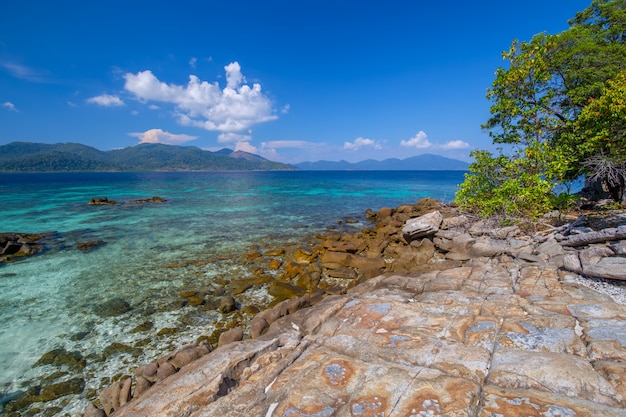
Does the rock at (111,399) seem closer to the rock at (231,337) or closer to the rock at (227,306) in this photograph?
the rock at (231,337)

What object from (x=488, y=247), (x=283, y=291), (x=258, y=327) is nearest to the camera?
(x=258, y=327)

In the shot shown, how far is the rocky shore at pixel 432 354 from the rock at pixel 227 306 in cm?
5

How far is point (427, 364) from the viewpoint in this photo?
5148mm

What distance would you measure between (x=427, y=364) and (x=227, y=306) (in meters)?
7.43

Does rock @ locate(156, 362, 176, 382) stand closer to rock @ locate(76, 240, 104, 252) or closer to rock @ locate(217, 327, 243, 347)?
rock @ locate(217, 327, 243, 347)

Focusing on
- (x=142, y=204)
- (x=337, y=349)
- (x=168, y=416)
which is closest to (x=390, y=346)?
(x=337, y=349)

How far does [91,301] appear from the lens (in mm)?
11211

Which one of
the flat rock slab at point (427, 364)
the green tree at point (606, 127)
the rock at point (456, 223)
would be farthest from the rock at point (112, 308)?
the green tree at point (606, 127)

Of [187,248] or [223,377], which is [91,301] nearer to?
[187,248]

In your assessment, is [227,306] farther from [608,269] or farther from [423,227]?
[608,269]

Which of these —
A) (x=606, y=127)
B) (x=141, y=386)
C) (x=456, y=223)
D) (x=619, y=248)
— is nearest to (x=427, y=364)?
(x=141, y=386)

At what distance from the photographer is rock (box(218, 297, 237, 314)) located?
10.3m

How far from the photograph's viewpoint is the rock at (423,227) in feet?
52.3

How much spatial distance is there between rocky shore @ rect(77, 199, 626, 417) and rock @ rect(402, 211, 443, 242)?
5.33 m
